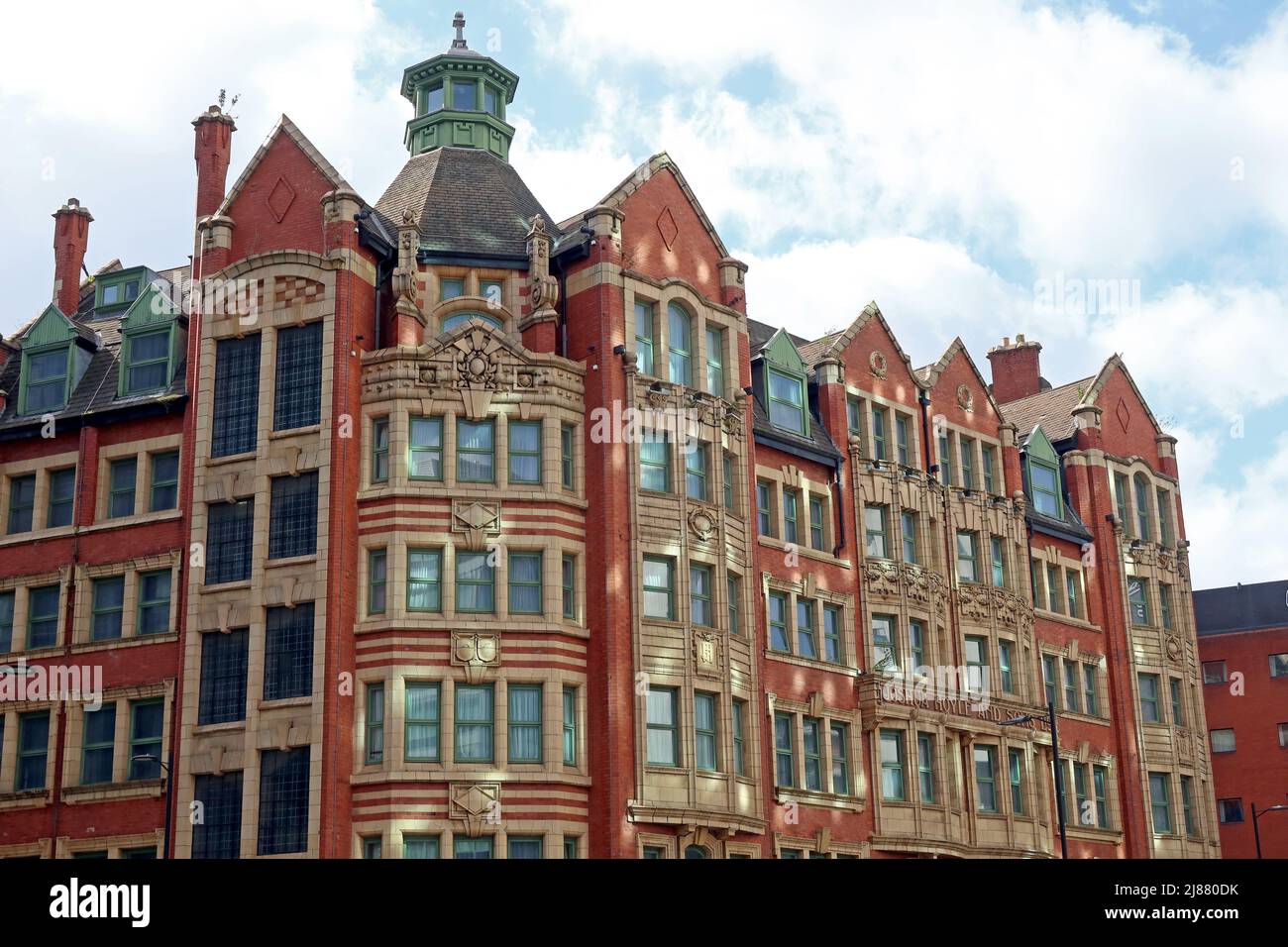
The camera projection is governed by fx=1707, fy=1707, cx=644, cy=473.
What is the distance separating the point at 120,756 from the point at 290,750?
5.71m

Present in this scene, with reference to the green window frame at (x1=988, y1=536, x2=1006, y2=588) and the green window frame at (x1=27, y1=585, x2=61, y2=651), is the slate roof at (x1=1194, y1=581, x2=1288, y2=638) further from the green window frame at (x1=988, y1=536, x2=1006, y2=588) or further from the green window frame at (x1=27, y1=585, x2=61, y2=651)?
the green window frame at (x1=27, y1=585, x2=61, y2=651)

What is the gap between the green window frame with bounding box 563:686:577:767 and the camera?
1690 inches

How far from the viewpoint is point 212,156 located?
164 feet

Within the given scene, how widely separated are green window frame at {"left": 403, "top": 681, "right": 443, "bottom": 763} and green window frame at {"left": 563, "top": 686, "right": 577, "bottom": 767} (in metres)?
3.24

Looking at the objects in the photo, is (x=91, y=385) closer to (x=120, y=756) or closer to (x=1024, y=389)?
(x=120, y=756)

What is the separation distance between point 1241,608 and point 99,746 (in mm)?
52881

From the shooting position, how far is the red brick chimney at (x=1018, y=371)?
6900 cm

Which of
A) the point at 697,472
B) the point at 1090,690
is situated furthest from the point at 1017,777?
the point at 697,472

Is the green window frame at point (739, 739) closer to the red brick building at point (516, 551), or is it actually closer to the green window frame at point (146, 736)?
the red brick building at point (516, 551)

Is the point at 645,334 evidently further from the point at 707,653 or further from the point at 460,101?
the point at 460,101

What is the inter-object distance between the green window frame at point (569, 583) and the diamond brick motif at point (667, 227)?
1000cm
